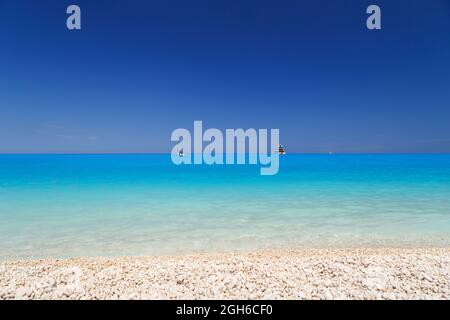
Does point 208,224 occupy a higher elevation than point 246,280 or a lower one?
lower

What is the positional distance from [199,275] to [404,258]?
13.1 feet

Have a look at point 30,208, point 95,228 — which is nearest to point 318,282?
point 95,228

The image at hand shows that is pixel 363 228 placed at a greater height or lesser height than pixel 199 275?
lesser

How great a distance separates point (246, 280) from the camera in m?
4.59

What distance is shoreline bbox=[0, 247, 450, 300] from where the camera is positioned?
164 inches

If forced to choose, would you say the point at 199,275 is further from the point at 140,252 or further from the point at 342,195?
the point at 342,195

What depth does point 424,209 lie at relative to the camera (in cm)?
1276

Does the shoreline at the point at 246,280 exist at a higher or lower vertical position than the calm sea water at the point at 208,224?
higher

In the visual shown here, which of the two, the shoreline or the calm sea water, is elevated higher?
the shoreline

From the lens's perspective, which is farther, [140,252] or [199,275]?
[140,252]

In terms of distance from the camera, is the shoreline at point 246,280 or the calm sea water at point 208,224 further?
the calm sea water at point 208,224

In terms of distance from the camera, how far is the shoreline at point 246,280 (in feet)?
13.6

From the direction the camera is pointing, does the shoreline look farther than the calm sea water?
No

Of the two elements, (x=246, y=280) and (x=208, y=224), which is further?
(x=208, y=224)
